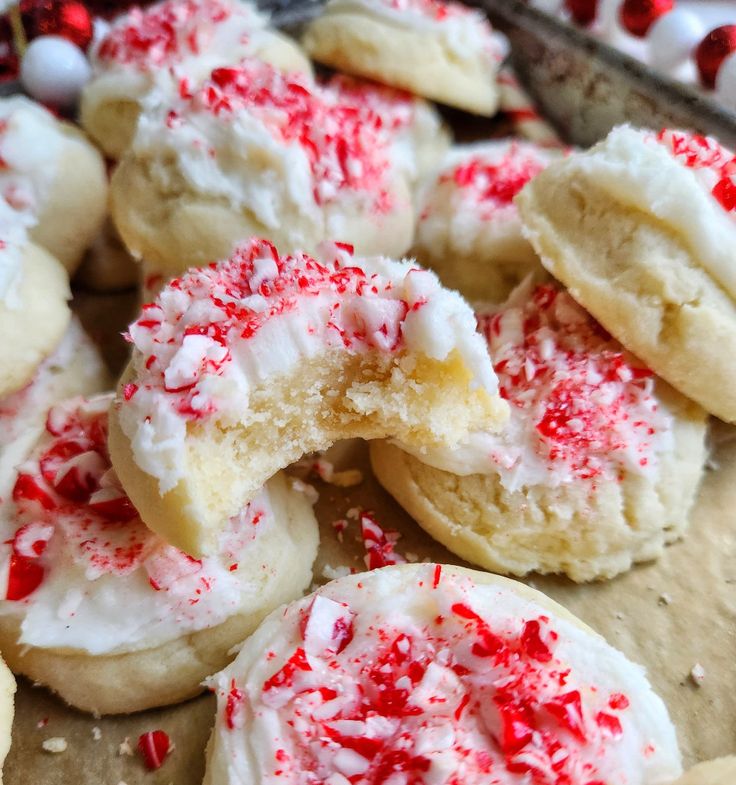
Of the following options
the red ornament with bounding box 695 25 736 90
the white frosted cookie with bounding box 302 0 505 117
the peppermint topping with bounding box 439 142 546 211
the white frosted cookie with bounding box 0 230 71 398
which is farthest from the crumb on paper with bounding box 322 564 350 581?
the red ornament with bounding box 695 25 736 90

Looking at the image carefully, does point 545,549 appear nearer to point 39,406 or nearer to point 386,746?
point 386,746

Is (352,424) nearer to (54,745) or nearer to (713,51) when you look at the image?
(54,745)

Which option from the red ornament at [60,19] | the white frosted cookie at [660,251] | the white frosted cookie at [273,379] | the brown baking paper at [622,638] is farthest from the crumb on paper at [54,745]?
the red ornament at [60,19]

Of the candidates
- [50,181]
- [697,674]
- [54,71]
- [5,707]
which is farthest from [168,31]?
[697,674]

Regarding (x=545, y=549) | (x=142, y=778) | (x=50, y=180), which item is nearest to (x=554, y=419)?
(x=545, y=549)

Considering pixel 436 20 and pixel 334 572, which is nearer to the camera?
pixel 334 572

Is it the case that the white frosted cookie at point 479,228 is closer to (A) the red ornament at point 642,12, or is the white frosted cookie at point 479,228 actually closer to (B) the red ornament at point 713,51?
(B) the red ornament at point 713,51

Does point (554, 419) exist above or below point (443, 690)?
above
